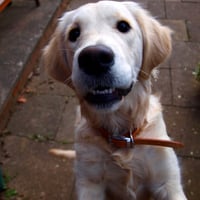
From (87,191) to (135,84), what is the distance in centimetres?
71

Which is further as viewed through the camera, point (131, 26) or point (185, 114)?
point (185, 114)

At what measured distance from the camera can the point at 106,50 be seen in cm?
166

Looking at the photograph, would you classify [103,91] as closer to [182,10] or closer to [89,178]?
[89,178]

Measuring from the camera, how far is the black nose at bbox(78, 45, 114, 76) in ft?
5.40

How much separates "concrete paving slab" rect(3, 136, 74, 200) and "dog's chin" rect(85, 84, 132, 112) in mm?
1142

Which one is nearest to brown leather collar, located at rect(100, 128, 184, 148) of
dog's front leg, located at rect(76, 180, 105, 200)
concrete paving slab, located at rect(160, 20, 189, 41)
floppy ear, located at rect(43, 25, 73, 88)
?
dog's front leg, located at rect(76, 180, 105, 200)

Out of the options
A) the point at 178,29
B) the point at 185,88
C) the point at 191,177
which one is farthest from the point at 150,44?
the point at 178,29

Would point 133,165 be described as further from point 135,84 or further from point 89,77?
point 89,77

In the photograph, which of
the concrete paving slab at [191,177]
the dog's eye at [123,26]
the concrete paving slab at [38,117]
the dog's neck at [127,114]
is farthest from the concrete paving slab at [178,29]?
the dog's eye at [123,26]

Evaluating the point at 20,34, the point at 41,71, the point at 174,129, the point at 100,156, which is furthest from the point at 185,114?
the point at 20,34

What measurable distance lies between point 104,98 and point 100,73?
0.18 metres

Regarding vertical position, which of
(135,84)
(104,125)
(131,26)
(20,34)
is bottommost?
(20,34)

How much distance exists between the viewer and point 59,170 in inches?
116

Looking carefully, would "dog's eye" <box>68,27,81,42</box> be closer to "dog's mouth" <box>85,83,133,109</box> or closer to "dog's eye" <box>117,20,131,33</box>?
"dog's eye" <box>117,20,131,33</box>
